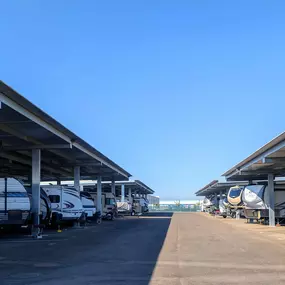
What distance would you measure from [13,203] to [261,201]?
827 inches

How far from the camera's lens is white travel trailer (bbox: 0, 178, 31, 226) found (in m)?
21.5

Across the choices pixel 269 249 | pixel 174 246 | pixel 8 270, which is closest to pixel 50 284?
pixel 8 270

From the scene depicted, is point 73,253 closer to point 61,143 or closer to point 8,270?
point 8,270

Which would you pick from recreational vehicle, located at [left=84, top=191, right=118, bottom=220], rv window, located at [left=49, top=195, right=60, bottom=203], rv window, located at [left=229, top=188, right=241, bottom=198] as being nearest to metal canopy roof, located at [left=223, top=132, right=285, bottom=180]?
rv window, located at [left=229, top=188, right=241, bottom=198]

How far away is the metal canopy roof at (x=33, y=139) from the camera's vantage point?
707 inches

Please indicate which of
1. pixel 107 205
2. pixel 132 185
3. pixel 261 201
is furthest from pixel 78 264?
pixel 132 185

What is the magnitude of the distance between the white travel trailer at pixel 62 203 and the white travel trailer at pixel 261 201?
1454 centimetres

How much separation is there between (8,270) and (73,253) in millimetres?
4045

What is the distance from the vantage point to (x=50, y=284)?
902 centimetres

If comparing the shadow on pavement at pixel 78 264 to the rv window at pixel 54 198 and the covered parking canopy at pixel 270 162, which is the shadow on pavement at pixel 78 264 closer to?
the covered parking canopy at pixel 270 162

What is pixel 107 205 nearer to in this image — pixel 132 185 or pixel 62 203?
pixel 62 203

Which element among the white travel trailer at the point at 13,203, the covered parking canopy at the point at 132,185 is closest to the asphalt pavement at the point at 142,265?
the white travel trailer at the point at 13,203

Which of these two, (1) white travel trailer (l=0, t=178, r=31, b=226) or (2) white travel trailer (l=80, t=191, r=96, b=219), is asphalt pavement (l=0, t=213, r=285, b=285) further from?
(2) white travel trailer (l=80, t=191, r=96, b=219)

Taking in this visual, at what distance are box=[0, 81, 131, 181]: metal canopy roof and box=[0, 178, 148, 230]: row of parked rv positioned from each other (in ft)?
8.75
